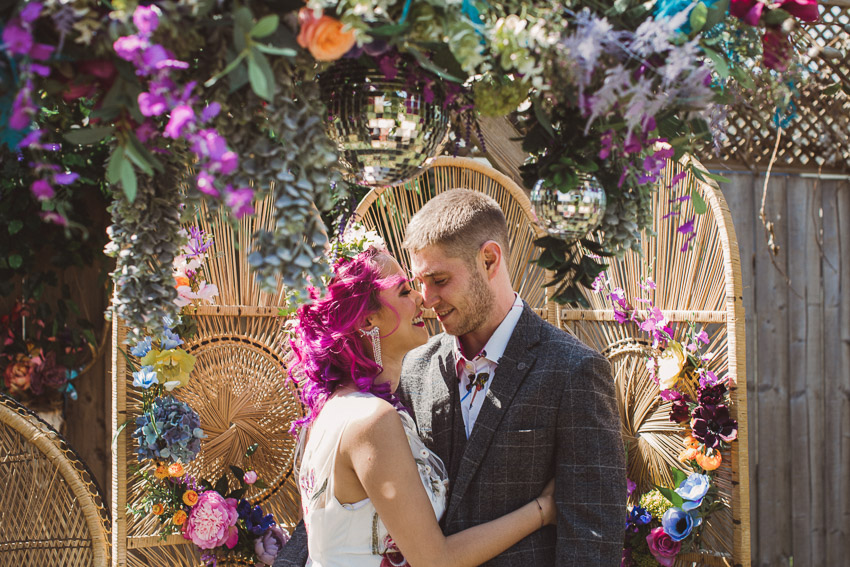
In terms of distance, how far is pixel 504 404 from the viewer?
1.70 metres

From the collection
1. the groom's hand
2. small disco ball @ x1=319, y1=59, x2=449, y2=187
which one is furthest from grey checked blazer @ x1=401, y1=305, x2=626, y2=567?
small disco ball @ x1=319, y1=59, x2=449, y2=187

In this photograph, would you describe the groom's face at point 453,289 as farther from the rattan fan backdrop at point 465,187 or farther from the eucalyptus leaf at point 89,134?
the eucalyptus leaf at point 89,134

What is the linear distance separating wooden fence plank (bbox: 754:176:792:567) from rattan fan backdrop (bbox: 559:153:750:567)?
0.90 m

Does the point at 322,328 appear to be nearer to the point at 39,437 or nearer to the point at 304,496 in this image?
the point at 304,496

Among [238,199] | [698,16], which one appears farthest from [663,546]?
[238,199]

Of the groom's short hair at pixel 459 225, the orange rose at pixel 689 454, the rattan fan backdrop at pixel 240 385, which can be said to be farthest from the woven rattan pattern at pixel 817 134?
the rattan fan backdrop at pixel 240 385

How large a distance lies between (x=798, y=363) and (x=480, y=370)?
206 centimetres

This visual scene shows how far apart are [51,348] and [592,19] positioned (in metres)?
2.43

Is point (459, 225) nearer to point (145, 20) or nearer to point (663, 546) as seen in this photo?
point (145, 20)

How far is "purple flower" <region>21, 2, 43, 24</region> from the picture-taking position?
0.84 metres

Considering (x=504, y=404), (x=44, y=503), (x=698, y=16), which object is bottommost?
(x=44, y=503)

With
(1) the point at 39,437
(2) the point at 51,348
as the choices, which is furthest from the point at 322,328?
(2) the point at 51,348

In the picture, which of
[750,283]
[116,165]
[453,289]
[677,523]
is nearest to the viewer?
[116,165]

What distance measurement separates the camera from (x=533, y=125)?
127 cm
